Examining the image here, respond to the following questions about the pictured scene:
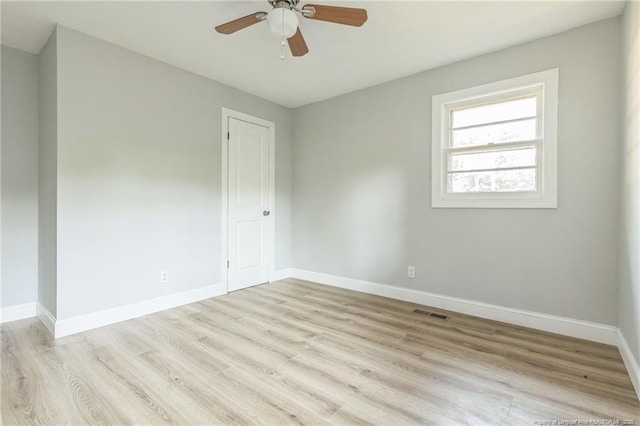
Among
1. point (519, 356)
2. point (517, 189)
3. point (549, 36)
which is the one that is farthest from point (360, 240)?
point (549, 36)

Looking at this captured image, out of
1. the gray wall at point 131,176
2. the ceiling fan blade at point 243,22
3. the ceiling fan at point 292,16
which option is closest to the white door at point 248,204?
the gray wall at point 131,176

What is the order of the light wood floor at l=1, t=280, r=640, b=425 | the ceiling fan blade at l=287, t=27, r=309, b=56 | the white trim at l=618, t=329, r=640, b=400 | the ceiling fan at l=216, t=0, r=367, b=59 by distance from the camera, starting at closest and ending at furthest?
the light wood floor at l=1, t=280, r=640, b=425 < the white trim at l=618, t=329, r=640, b=400 < the ceiling fan at l=216, t=0, r=367, b=59 < the ceiling fan blade at l=287, t=27, r=309, b=56

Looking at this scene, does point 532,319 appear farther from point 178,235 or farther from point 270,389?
point 178,235

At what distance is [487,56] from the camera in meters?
3.00

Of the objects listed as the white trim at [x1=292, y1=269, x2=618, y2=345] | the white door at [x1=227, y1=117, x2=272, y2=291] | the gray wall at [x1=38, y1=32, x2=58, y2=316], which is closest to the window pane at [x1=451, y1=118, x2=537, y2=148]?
the white trim at [x1=292, y1=269, x2=618, y2=345]

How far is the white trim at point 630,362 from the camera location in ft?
6.00

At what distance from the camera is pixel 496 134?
301cm

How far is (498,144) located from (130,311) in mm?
3930

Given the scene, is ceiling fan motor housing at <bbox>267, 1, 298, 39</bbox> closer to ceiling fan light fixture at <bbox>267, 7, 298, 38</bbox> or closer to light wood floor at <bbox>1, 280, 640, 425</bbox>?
ceiling fan light fixture at <bbox>267, 7, 298, 38</bbox>

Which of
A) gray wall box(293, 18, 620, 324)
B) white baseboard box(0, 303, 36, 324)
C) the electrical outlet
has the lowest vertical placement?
white baseboard box(0, 303, 36, 324)

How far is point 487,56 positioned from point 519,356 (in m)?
2.71

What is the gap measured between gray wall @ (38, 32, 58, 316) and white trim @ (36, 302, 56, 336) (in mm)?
45

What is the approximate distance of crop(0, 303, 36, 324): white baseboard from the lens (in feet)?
9.46

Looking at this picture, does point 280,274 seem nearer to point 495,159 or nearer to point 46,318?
point 46,318
